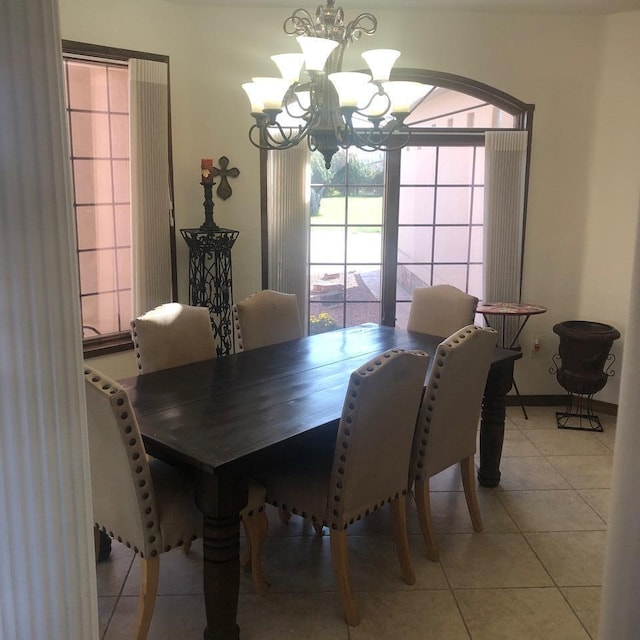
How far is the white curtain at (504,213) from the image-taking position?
4.45m

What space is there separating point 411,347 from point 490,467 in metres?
0.79

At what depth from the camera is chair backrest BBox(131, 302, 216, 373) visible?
301cm

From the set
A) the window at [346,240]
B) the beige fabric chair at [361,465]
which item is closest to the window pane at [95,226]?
the window at [346,240]

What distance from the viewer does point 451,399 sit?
8.98 ft

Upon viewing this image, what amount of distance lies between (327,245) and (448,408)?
2179mm

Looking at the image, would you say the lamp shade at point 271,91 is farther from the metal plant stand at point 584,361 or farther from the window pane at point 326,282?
the metal plant stand at point 584,361

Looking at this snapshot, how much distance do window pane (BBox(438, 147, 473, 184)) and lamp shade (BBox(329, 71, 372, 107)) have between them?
2122 millimetres

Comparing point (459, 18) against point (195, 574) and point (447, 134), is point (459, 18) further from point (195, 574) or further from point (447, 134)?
point (195, 574)

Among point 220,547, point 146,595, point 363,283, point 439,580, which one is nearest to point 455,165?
point 363,283

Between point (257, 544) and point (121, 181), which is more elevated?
point (121, 181)

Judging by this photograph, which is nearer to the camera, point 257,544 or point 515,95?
point 257,544

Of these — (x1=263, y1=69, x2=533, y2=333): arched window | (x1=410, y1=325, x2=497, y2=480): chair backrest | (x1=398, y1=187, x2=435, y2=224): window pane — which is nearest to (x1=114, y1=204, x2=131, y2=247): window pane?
(x1=263, y1=69, x2=533, y2=333): arched window

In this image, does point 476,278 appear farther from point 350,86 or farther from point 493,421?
point 350,86

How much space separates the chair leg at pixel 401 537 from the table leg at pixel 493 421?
101cm
